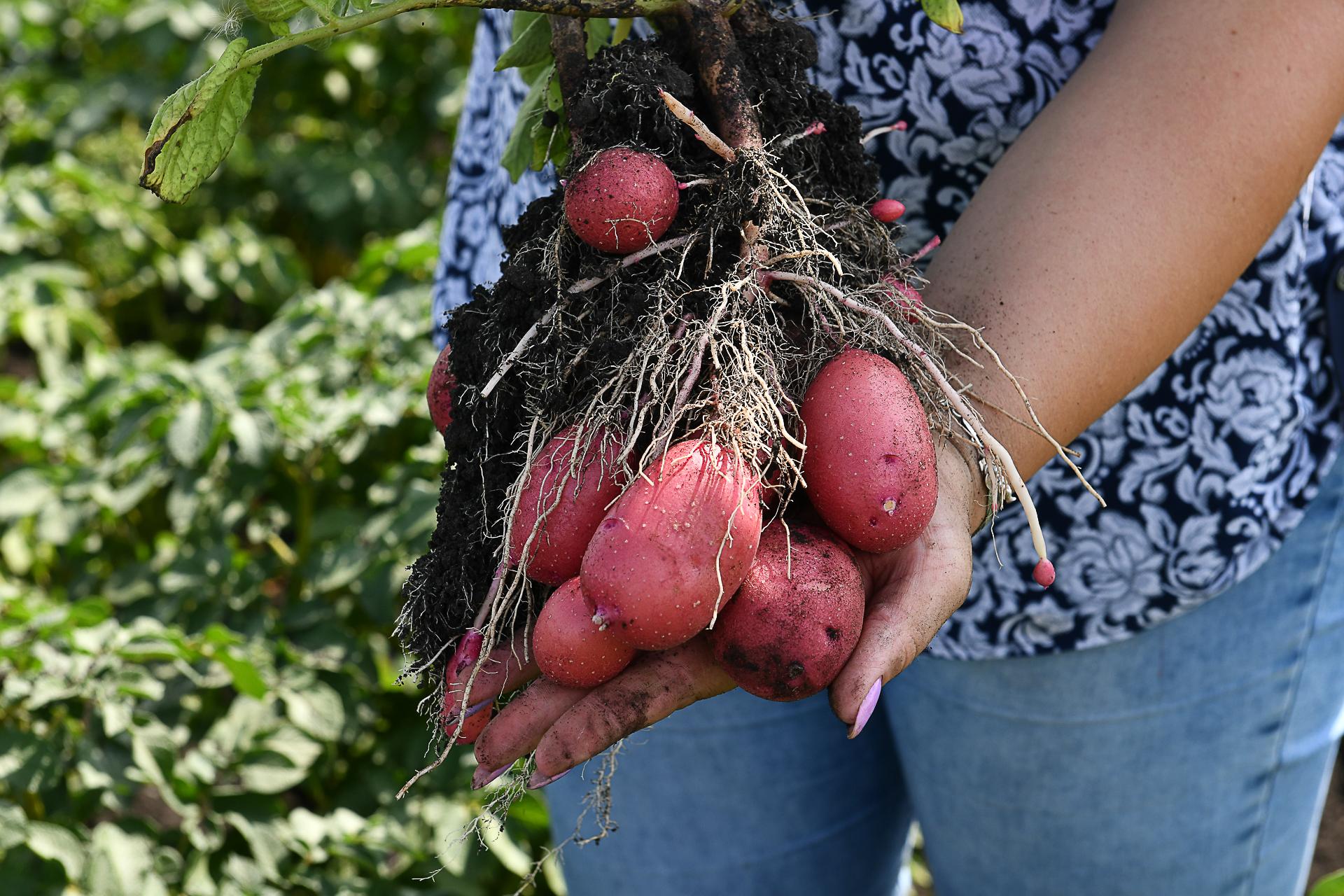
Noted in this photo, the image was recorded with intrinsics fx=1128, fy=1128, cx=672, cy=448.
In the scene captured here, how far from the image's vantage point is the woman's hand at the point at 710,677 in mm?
863

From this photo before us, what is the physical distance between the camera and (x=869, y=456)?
0.91m

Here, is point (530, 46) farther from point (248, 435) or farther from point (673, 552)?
point (248, 435)

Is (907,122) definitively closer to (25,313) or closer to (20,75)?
(25,313)

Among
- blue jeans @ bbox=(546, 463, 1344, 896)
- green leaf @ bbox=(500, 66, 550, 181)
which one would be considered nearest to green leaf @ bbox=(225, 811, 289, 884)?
blue jeans @ bbox=(546, 463, 1344, 896)

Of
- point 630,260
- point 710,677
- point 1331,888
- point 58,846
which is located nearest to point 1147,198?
point 630,260

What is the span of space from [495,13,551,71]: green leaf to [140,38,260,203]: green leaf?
234 millimetres

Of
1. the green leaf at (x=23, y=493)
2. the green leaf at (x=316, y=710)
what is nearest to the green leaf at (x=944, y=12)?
the green leaf at (x=316, y=710)

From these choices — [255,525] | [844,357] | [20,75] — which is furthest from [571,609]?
[20,75]

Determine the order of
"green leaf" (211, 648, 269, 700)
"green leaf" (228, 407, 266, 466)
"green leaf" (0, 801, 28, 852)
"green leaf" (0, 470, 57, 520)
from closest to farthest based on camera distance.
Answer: "green leaf" (0, 801, 28, 852) < "green leaf" (211, 648, 269, 700) < "green leaf" (228, 407, 266, 466) < "green leaf" (0, 470, 57, 520)

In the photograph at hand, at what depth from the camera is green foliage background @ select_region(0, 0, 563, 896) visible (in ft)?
5.56

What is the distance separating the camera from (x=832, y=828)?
1556 mm

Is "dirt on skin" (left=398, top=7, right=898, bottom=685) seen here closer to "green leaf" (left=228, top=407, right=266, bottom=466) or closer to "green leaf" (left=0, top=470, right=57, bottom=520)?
"green leaf" (left=228, top=407, right=266, bottom=466)

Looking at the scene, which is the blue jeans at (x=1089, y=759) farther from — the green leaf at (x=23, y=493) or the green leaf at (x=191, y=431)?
the green leaf at (x=23, y=493)

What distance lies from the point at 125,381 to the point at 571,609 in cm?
163
